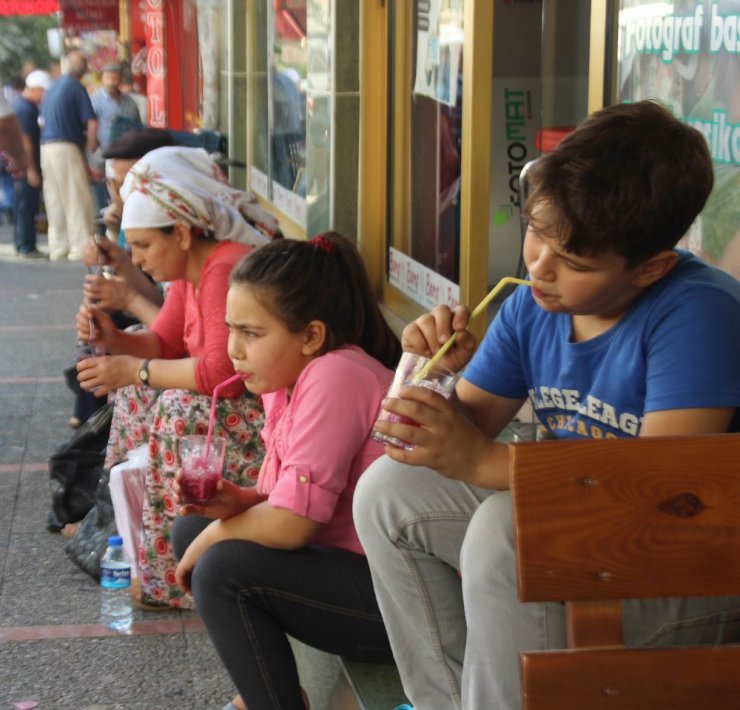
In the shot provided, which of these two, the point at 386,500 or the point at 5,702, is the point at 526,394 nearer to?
the point at 386,500

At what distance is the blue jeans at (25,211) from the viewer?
43.1 feet

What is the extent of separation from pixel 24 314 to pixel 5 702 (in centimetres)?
665

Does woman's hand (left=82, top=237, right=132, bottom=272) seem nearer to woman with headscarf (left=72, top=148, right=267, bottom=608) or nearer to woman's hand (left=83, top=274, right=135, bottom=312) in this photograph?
woman's hand (left=83, top=274, right=135, bottom=312)

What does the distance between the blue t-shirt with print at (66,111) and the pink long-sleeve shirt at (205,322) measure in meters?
8.92

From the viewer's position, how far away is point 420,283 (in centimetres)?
509

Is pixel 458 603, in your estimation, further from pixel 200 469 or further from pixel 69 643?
pixel 69 643

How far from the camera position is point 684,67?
2779mm

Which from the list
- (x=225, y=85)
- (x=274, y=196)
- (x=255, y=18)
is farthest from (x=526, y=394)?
(x=225, y=85)

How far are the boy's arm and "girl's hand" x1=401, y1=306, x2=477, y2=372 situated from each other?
1.54ft

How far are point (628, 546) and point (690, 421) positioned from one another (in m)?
0.35

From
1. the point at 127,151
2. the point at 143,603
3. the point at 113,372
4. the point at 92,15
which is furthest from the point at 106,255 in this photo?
the point at 92,15

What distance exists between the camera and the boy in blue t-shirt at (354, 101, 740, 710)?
204cm

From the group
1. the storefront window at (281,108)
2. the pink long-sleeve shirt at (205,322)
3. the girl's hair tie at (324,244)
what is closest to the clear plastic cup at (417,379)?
the girl's hair tie at (324,244)

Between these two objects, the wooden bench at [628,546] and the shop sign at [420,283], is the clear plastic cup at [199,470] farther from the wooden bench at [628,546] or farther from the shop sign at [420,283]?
the shop sign at [420,283]
